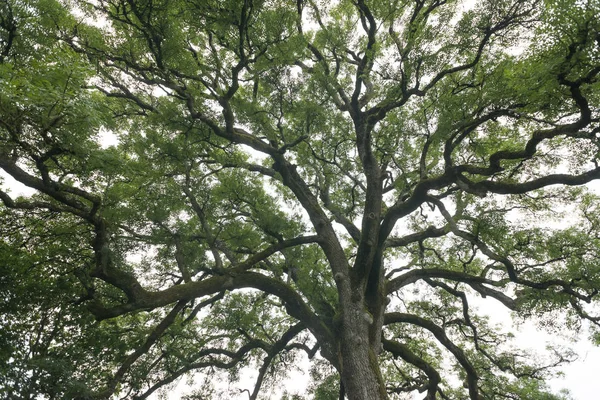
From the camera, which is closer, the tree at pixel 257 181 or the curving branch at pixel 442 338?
the tree at pixel 257 181

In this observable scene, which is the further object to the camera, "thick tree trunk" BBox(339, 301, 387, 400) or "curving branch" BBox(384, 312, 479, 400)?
"curving branch" BBox(384, 312, 479, 400)

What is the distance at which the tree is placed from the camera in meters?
4.82

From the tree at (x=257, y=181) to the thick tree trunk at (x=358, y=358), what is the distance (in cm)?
3

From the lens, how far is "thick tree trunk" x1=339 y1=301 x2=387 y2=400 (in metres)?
5.54

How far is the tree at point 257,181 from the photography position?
4.82 m

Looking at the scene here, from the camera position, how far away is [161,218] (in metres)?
6.25

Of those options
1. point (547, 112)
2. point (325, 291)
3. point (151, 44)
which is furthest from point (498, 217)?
point (151, 44)

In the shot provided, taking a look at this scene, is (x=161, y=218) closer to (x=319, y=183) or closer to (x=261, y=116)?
(x=261, y=116)

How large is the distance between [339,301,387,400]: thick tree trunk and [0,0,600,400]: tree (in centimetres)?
3

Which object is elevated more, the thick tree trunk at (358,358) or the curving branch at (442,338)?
the curving branch at (442,338)

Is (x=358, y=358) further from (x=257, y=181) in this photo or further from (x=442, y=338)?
(x=257, y=181)

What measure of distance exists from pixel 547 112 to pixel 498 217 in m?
2.36

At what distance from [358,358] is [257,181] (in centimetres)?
518

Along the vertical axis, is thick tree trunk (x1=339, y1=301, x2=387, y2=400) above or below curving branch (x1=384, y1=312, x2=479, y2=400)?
below
